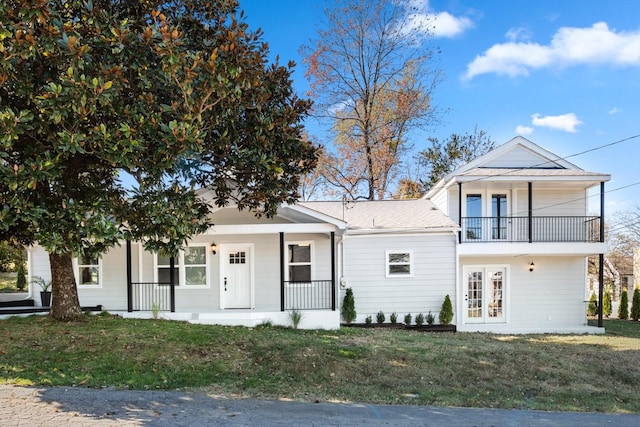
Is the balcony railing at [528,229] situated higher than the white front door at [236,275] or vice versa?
the balcony railing at [528,229]

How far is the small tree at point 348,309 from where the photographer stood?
1432 cm

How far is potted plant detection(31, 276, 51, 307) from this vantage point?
1378 centimetres

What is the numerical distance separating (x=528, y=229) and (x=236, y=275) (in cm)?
1023

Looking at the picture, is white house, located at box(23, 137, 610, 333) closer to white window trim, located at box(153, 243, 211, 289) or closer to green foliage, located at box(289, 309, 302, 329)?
white window trim, located at box(153, 243, 211, 289)

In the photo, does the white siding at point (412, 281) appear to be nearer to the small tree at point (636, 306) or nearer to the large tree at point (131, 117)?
the large tree at point (131, 117)

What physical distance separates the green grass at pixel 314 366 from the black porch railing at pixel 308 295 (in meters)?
3.35

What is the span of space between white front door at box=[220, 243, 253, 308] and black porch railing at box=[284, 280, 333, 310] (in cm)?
127

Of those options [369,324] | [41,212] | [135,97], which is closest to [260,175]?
[135,97]

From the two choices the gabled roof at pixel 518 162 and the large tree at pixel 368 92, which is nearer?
the gabled roof at pixel 518 162

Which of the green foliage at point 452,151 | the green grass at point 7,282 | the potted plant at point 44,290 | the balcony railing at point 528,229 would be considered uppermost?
the green foliage at point 452,151

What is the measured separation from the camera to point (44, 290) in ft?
45.5

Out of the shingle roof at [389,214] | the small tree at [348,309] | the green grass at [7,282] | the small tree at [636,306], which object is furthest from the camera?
the green grass at [7,282]

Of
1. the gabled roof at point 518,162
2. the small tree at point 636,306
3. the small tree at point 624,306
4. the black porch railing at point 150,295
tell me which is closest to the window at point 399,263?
the gabled roof at point 518,162

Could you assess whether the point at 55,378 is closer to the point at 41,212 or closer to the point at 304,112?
the point at 41,212
